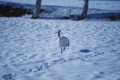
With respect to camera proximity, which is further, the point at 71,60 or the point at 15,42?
the point at 15,42

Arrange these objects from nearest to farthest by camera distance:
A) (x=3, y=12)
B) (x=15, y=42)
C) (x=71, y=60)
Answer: (x=71, y=60), (x=15, y=42), (x=3, y=12)

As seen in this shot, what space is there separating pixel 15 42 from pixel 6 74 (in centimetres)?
294

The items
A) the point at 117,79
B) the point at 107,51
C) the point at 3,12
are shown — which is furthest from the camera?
the point at 3,12

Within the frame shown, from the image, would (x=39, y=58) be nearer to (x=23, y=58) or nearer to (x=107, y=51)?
(x=23, y=58)

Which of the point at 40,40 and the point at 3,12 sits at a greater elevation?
the point at 3,12

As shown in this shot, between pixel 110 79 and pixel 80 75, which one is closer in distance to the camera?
pixel 110 79

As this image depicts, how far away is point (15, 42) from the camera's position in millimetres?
6746

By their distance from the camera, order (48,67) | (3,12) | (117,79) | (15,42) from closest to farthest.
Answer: (117,79) → (48,67) → (15,42) → (3,12)

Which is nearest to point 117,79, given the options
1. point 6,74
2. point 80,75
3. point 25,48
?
point 80,75

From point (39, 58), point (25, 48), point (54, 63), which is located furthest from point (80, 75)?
point (25, 48)

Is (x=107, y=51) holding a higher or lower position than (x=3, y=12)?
lower

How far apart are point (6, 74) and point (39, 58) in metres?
1.33

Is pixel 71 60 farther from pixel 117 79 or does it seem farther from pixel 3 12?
pixel 3 12

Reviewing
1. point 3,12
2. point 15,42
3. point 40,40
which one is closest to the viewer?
point 15,42
